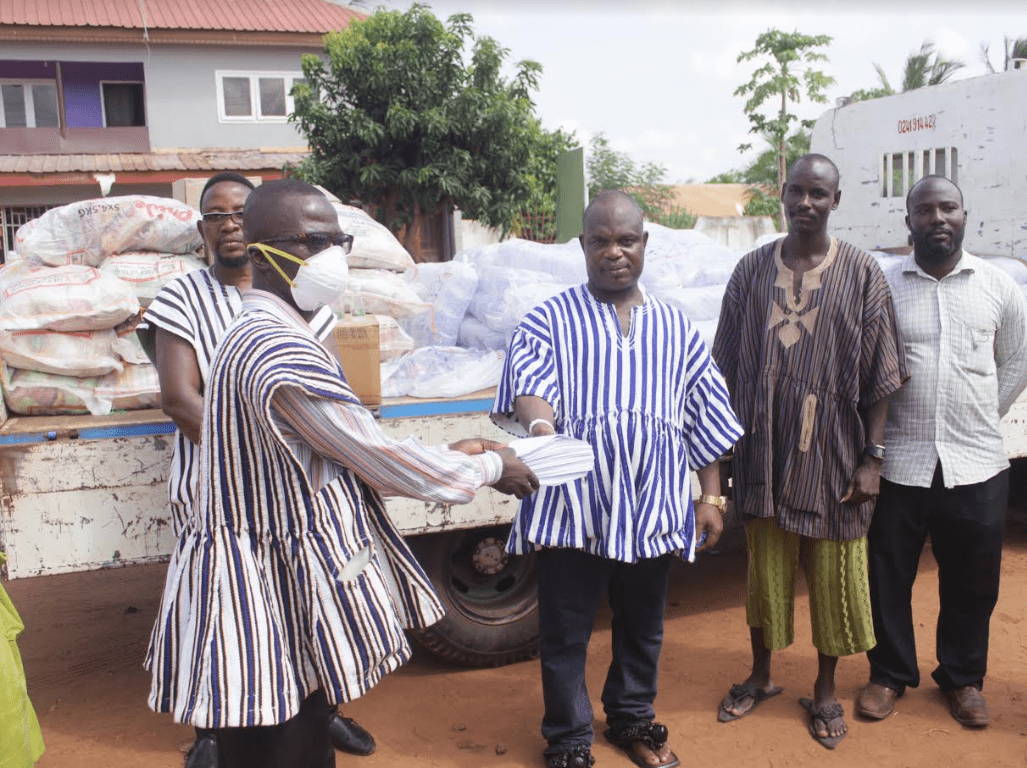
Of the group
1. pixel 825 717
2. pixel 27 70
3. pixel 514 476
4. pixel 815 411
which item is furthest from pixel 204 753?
pixel 27 70

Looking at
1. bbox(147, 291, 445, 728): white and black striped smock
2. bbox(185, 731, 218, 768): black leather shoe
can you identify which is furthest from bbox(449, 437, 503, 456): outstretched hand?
bbox(185, 731, 218, 768): black leather shoe

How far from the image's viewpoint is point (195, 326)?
99.2 inches

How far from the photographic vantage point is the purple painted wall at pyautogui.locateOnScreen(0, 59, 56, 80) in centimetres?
1666

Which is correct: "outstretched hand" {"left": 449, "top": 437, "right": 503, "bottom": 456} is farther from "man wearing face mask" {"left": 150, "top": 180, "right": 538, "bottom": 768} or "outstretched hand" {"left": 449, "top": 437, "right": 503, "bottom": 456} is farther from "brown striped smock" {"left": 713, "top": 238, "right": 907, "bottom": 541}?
"brown striped smock" {"left": 713, "top": 238, "right": 907, "bottom": 541}

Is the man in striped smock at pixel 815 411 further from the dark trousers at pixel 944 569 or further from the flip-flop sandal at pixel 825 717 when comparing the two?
the dark trousers at pixel 944 569

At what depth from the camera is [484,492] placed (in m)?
3.26

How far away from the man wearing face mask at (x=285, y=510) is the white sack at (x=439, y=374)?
1367mm

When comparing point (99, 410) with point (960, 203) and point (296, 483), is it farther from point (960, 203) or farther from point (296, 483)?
point (960, 203)

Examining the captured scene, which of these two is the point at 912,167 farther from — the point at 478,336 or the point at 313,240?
the point at 313,240

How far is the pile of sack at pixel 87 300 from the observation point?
120 inches

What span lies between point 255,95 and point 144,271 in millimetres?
Result: 14496

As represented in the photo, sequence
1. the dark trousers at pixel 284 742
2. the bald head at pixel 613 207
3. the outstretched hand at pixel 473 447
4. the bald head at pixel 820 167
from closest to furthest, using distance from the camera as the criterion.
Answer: the dark trousers at pixel 284 742 < the outstretched hand at pixel 473 447 < the bald head at pixel 613 207 < the bald head at pixel 820 167

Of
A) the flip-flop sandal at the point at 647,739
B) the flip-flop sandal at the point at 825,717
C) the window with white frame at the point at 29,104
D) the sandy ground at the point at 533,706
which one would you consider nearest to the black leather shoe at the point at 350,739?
the sandy ground at the point at 533,706

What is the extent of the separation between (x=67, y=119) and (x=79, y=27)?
7.41 ft
